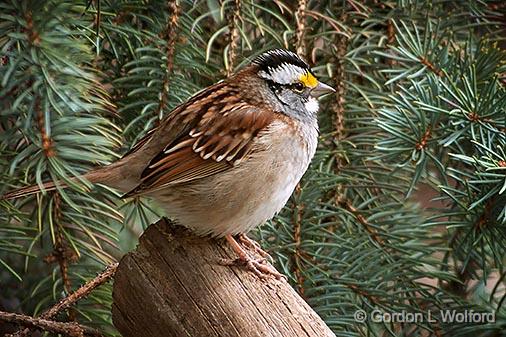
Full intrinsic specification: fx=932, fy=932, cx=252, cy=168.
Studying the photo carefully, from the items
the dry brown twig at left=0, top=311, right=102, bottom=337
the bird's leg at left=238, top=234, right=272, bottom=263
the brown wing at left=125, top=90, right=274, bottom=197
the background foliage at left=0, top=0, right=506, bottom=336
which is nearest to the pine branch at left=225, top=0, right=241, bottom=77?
the background foliage at left=0, top=0, right=506, bottom=336

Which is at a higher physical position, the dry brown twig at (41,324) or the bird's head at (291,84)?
the bird's head at (291,84)

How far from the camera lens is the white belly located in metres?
1.51

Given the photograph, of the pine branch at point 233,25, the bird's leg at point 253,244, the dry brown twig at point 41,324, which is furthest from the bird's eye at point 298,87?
the dry brown twig at point 41,324

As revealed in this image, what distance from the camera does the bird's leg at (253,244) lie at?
61.4 inches

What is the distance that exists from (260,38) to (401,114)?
397 mm

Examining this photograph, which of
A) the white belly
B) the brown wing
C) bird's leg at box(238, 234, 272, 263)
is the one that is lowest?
bird's leg at box(238, 234, 272, 263)

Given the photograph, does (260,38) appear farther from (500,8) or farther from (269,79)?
(500,8)

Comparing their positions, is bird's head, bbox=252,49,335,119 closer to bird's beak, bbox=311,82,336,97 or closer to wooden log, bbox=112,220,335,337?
bird's beak, bbox=311,82,336,97

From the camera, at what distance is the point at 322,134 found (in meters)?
1.80

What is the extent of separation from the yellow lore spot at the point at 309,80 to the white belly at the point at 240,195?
0.17 meters

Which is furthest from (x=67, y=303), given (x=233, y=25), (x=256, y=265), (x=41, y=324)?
(x=233, y=25)

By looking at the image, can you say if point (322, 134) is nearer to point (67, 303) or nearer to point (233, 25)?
point (233, 25)

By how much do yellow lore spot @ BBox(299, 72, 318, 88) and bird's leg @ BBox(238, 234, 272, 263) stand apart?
30 cm

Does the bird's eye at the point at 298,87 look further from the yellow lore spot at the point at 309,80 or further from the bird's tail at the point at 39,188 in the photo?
the bird's tail at the point at 39,188
